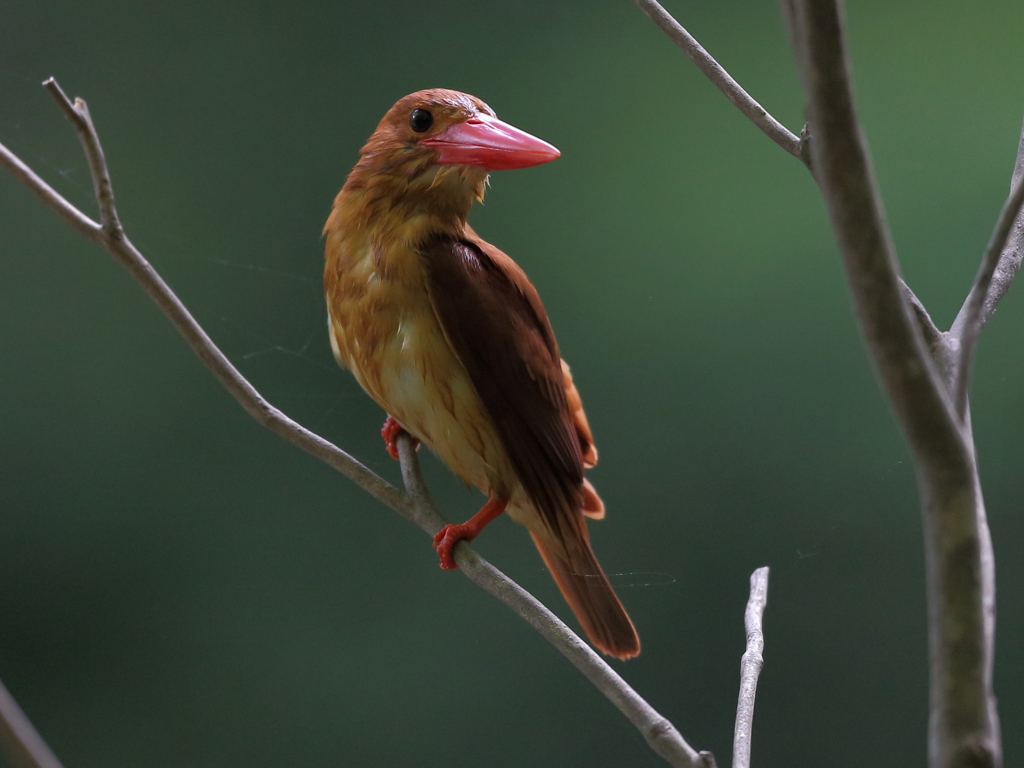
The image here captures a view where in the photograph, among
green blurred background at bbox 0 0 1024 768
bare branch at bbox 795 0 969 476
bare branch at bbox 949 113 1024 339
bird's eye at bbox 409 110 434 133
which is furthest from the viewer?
green blurred background at bbox 0 0 1024 768

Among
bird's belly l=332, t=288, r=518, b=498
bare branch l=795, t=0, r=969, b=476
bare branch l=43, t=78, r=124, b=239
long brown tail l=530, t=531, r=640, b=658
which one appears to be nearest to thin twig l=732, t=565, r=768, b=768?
long brown tail l=530, t=531, r=640, b=658

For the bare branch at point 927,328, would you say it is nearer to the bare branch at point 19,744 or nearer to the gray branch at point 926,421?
the gray branch at point 926,421

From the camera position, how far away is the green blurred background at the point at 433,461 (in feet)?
4.64

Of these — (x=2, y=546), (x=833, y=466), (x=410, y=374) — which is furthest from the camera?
(x=2, y=546)

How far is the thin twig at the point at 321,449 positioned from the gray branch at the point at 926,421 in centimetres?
32

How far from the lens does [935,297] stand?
1521 millimetres

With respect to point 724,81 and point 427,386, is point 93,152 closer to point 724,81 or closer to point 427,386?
point 427,386

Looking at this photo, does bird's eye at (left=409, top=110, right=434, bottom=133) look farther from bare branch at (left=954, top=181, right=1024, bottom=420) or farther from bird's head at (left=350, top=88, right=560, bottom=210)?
bare branch at (left=954, top=181, right=1024, bottom=420)

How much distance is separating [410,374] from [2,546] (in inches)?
41.0

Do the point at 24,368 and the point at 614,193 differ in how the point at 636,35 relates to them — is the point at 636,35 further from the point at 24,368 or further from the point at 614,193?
the point at 24,368

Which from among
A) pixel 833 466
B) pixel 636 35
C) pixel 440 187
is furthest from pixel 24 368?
pixel 833 466

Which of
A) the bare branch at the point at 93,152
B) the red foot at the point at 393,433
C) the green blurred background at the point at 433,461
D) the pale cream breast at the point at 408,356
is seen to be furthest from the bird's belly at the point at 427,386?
the green blurred background at the point at 433,461

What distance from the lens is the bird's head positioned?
882 millimetres

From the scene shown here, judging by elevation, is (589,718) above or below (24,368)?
below
